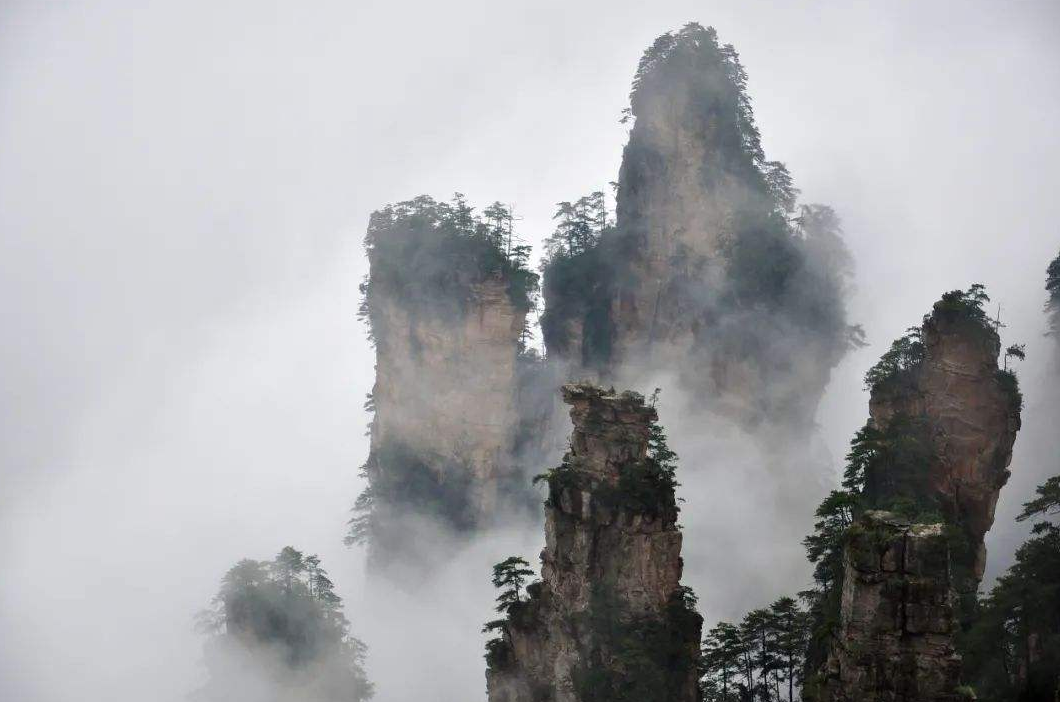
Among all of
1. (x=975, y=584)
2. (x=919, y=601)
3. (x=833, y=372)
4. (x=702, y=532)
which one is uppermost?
(x=833, y=372)

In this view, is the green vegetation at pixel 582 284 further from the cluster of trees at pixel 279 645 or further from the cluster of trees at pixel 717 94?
the cluster of trees at pixel 279 645

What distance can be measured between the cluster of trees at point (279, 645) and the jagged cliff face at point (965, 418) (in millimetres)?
35383

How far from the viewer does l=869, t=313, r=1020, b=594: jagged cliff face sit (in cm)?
4865

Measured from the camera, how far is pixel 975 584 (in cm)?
4706

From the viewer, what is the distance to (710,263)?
75.5 meters

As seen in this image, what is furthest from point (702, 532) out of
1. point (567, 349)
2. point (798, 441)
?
point (567, 349)

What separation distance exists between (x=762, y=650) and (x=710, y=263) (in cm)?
3360

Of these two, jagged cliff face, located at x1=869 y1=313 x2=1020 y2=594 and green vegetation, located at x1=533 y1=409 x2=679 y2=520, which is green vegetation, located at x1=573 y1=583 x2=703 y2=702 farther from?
jagged cliff face, located at x1=869 y1=313 x2=1020 y2=594

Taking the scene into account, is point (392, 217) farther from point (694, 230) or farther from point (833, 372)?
point (833, 372)

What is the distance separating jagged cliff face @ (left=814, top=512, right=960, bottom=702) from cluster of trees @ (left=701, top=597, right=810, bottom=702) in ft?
34.8

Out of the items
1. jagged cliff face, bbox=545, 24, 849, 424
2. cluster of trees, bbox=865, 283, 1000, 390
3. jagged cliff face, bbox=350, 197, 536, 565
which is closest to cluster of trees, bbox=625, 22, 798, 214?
jagged cliff face, bbox=545, 24, 849, 424

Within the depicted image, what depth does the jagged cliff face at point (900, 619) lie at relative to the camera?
33.9 meters

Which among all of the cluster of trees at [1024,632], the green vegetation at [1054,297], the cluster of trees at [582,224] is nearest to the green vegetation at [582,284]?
the cluster of trees at [582,224]

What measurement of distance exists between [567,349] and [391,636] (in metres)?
24.4
